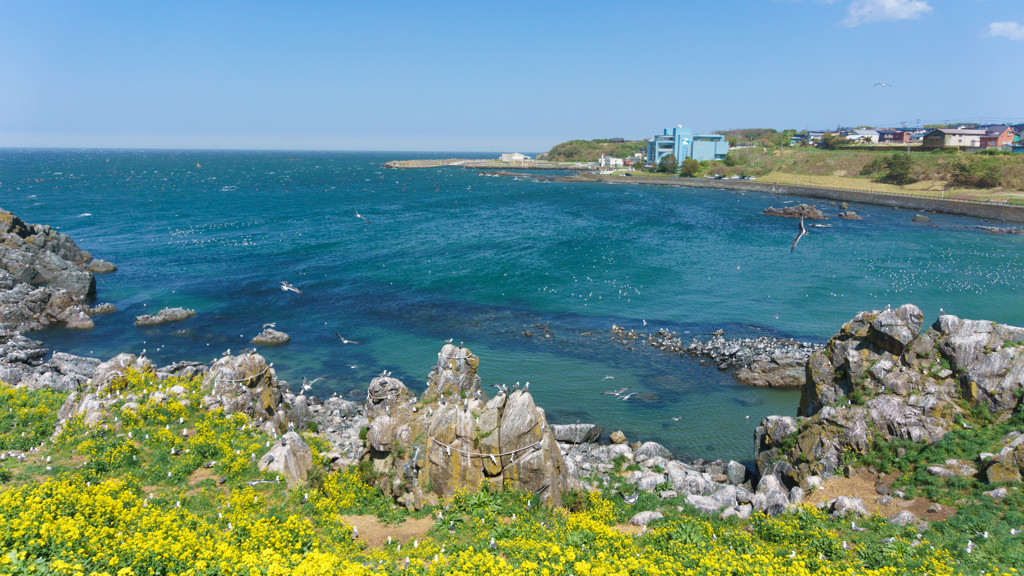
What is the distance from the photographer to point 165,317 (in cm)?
3572

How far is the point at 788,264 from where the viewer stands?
52594 mm

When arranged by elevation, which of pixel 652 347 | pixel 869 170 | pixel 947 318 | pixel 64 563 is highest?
pixel 869 170

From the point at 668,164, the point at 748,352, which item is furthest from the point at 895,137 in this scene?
the point at 748,352

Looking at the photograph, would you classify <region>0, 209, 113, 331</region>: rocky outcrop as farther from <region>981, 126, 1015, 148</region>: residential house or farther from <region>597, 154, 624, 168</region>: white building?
<region>981, 126, 1015, 148</region>: residential house

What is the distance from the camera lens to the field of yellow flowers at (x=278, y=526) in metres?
8.88

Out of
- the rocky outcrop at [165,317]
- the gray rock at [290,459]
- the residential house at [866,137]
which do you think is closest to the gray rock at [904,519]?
the gray rock at [290,459]

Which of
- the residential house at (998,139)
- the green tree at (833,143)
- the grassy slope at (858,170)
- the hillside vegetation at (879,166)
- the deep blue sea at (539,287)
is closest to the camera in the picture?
the deep blue sea at (539,287)

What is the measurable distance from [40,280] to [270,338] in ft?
71.0

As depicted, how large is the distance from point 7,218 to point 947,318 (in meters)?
61.6

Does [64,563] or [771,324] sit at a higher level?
[64,563]

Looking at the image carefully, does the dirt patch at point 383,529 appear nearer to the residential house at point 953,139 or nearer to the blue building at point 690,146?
the residential house at point 953,139

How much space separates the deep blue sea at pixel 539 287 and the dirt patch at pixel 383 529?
470 inches

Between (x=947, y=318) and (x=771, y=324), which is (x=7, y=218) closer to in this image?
(x=771, y=324)

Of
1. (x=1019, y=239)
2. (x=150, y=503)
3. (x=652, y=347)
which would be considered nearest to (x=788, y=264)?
(x=652, y=347)
